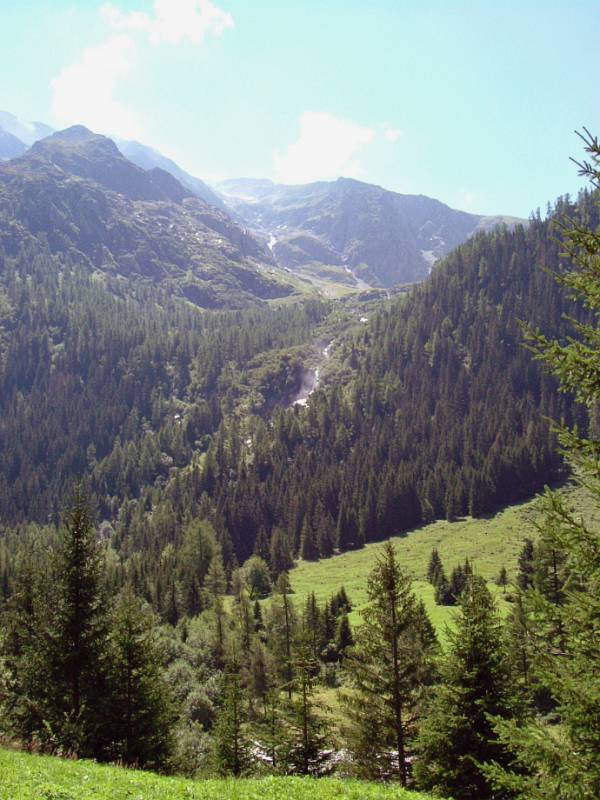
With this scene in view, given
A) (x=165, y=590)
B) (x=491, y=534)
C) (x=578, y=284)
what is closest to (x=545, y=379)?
(x=491, y=534)

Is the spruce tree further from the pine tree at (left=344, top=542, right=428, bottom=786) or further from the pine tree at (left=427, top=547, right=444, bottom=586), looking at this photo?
the pine tree at (left=427, top=547, right=444, bottom=586)

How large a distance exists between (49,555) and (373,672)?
1632 centimetres

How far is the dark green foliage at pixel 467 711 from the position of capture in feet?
70.4

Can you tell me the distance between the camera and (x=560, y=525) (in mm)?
10930

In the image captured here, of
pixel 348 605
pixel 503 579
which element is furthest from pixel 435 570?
pixel 348 605

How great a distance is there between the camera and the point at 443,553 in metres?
117

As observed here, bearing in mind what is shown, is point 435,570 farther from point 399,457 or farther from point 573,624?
point 573,624

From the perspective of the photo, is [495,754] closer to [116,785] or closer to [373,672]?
[373,672]

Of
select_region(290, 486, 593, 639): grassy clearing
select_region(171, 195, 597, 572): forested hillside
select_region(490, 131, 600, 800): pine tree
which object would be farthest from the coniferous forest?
select_region(290, 486, 593, 639): grassy clearing

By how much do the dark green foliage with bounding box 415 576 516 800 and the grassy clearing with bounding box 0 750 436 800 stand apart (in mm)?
4816

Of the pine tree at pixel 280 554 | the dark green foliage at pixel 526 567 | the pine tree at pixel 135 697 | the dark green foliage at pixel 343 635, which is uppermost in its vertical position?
the pine tree at pixel 135 697

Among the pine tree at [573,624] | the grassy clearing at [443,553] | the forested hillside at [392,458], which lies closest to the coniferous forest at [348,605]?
the pine tree at [573,624]

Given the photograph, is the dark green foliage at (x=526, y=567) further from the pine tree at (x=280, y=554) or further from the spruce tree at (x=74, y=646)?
the spruce tree at (x=74, y=646)

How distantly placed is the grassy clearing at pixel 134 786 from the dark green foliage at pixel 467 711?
15.8ft
